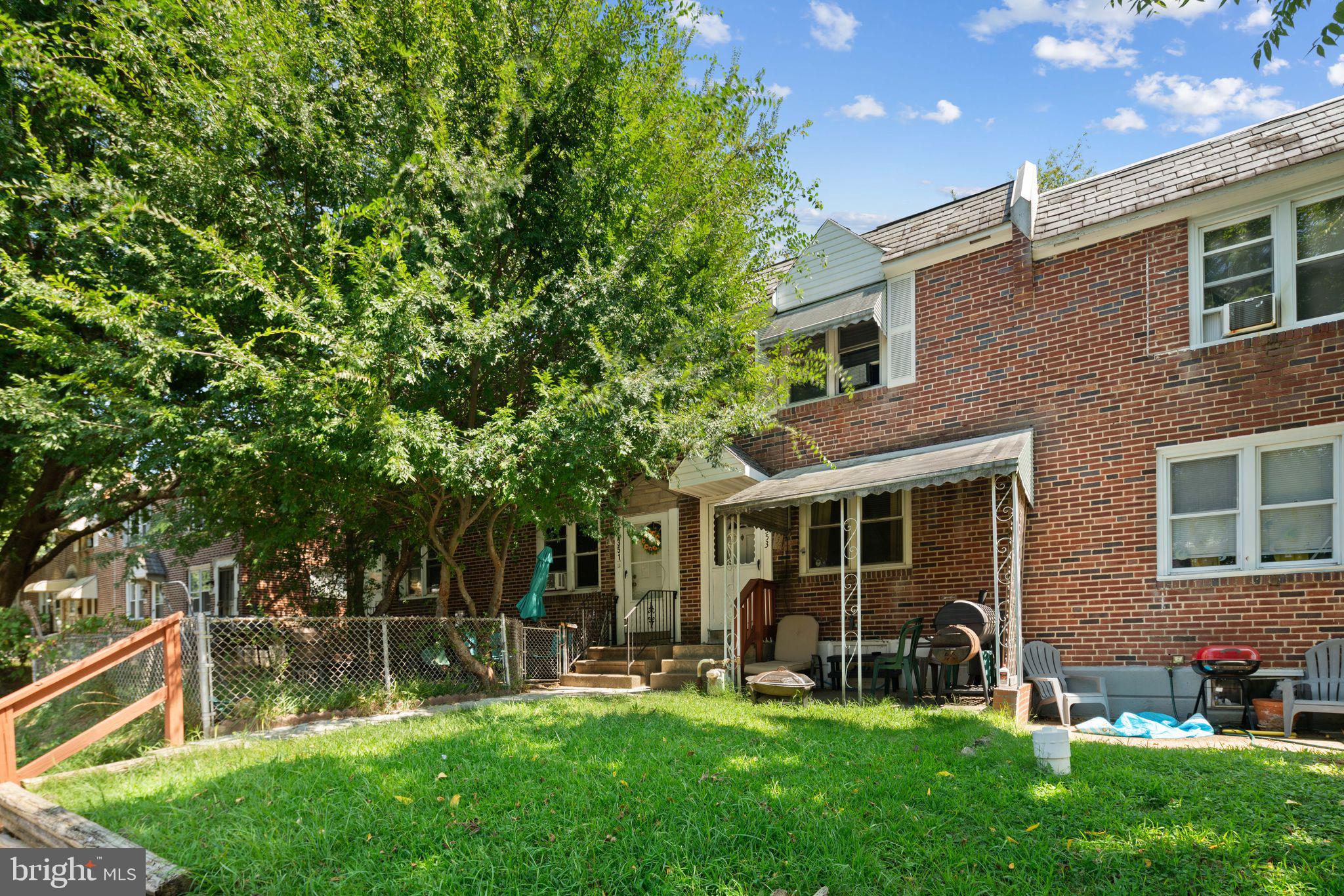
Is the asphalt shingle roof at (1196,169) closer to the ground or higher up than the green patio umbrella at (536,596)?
higher up

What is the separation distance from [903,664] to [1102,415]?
3923 millimetres

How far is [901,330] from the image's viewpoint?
37.2 feet

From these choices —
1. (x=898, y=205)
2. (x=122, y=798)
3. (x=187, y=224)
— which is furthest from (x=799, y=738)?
(x=898, y=205)

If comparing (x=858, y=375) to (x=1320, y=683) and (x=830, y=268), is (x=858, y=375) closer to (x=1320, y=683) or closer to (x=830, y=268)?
(x=830, y=268)

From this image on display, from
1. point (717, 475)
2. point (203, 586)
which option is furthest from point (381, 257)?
point (203, 586)

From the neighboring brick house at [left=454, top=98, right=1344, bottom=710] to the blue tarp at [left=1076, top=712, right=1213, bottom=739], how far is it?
60cm

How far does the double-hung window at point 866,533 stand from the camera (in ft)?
35.8

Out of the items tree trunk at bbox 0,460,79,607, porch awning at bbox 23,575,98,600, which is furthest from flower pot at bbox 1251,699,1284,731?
porch awning at bbox 23,575,98,600

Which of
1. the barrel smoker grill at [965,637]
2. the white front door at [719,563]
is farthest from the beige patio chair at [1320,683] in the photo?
the white front door at [719,563]

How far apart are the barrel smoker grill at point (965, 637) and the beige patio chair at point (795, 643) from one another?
7.37 ft

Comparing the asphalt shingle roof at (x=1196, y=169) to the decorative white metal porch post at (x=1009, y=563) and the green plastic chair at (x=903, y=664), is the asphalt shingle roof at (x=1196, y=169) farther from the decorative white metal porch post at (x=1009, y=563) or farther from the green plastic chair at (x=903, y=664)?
the green plastic chair at (x=903, y=664)

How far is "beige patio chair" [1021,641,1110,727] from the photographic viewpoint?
336 inches

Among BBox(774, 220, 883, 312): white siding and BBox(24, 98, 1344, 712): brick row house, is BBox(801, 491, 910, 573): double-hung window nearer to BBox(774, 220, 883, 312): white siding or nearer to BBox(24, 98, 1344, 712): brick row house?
BBox(24, 98, 1344, 712): brick row house

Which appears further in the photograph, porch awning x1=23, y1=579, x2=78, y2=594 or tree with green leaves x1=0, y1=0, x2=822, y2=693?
porch awning x1=23, y1=579, x2=78, y2=594
